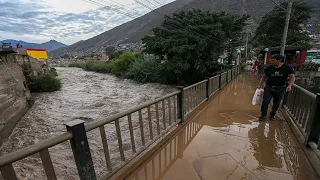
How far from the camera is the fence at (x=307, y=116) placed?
7.66ft

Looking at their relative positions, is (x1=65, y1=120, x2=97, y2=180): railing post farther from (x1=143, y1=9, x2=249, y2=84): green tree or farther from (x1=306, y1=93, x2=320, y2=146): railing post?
(x1=143, y1=9, x2=249, y2=84): green tree

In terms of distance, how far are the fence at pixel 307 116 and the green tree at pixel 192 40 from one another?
9.44 meters

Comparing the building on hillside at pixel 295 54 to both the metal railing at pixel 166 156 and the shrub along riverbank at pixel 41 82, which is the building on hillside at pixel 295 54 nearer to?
the metal railing at pixel 166 156

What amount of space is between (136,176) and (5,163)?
1.41 meters

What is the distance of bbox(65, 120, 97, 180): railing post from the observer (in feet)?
4.63

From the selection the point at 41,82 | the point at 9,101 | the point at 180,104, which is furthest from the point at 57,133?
the point at 41,82

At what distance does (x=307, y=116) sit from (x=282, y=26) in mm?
30515

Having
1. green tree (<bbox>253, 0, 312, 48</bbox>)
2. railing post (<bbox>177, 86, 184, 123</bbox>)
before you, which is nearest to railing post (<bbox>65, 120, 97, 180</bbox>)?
railing post (<bbox>177, 86, 184, 123</bbox>)

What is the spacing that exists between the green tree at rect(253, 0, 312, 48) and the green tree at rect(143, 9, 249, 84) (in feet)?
48.4

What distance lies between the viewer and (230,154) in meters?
2.48

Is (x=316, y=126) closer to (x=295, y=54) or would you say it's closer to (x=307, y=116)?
(x=307, y=116)

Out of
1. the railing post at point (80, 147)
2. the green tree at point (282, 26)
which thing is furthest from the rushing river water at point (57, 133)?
the green tree at point (282, 26)

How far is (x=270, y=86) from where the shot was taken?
340 centimetres

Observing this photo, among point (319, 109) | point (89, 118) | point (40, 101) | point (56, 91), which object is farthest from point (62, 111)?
point (319, 109)
